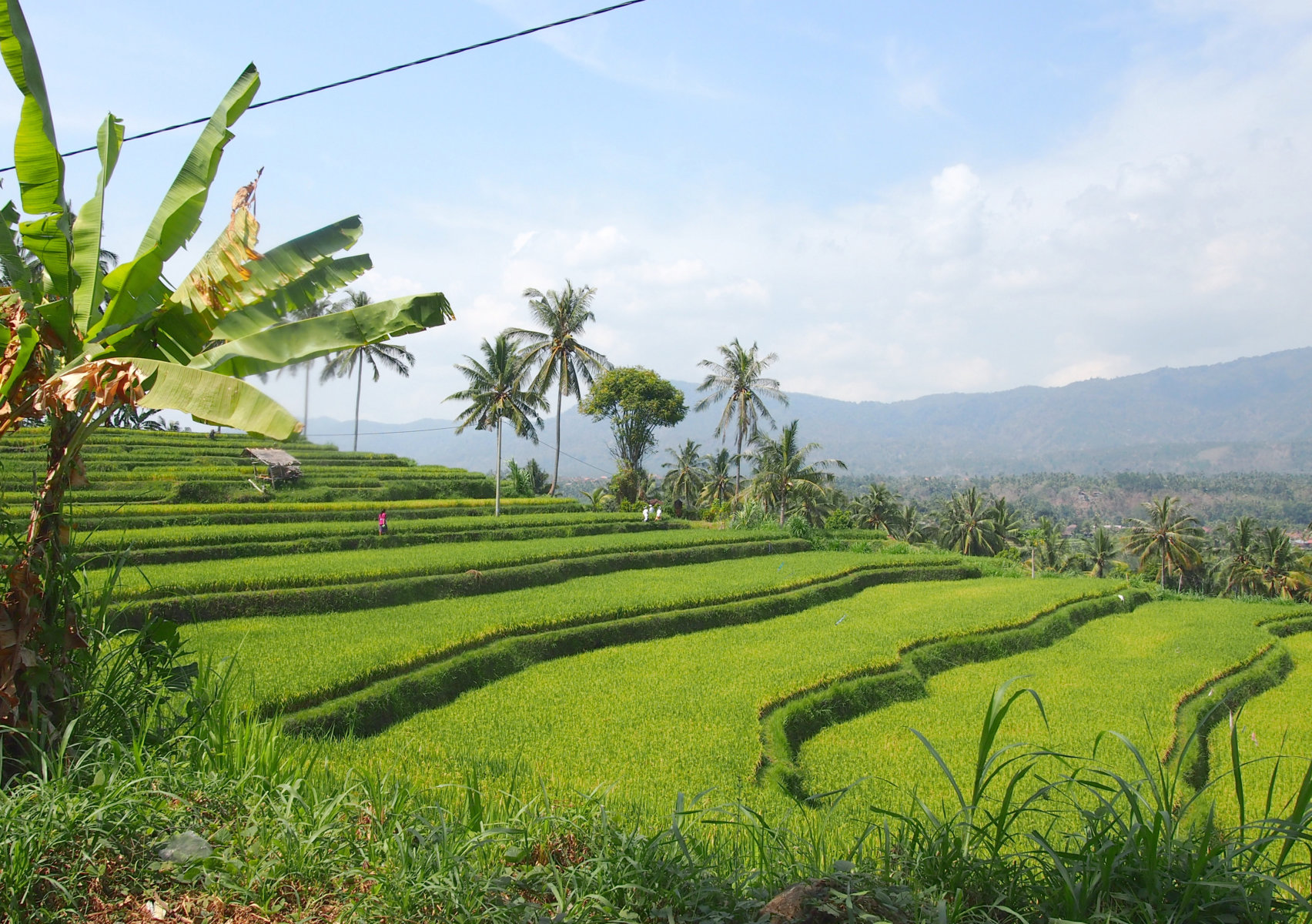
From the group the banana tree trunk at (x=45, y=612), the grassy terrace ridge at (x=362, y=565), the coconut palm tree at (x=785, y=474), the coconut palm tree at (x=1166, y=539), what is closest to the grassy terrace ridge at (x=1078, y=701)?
the banana tree trunk at (x=45, y=612)

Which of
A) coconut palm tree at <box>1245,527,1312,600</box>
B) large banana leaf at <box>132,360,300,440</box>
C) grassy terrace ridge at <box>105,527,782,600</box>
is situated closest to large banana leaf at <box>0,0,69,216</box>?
large banana leaf at <box>132,360,300,440</box>

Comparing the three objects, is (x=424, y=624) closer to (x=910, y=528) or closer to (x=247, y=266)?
(x=247, y=266)

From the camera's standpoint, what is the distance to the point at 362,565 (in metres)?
13.5

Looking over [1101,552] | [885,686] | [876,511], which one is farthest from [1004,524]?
[885,686]

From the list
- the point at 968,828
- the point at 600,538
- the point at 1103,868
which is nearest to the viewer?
the point at 1103,868

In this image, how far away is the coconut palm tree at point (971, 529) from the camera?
4125 cm

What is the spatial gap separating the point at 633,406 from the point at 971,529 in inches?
774

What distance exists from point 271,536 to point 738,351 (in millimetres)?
21719

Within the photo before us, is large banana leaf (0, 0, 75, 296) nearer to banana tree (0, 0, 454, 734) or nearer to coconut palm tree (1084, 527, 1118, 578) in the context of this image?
banana tree (0, 0, 454, 734)

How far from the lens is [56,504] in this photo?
3688 millimetres

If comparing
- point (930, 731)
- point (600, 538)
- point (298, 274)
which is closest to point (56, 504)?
point (298, 274)

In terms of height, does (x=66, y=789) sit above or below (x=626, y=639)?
above

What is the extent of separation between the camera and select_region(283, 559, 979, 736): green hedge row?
7695mm

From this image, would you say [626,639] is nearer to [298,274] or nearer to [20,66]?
[298,274]
